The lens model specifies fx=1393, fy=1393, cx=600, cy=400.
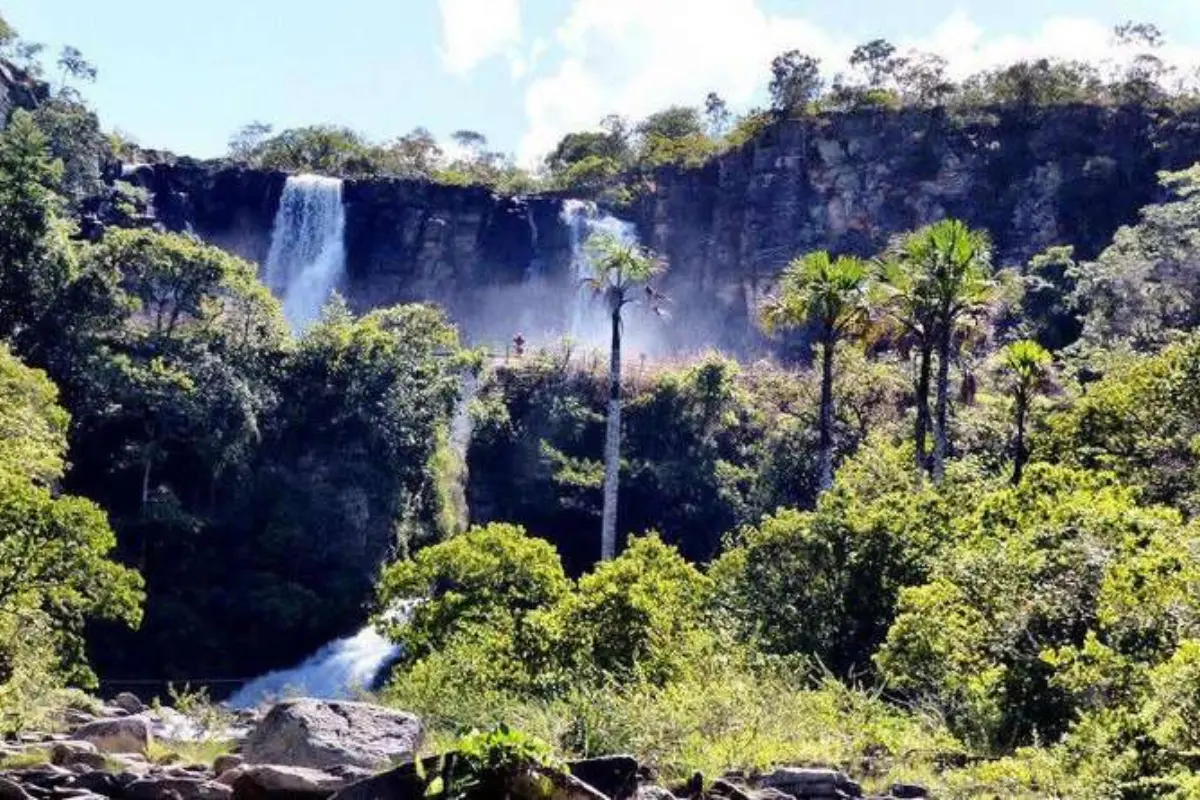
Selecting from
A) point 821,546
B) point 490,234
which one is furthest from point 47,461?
point 490,234

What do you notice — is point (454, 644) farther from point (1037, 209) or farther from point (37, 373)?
point (1037, 209)

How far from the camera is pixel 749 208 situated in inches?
2456

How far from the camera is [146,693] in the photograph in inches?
1463

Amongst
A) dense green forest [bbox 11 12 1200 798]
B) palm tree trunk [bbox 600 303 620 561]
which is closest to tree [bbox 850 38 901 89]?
dense green forest [bbox 11 12 1200 798]

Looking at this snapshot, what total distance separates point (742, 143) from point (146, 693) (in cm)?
3798

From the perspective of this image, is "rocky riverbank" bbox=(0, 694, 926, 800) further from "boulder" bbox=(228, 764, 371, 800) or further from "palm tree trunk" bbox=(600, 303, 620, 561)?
"palm tree trunk" bbox=(600, 303, 620, 561)

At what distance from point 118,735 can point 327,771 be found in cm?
361

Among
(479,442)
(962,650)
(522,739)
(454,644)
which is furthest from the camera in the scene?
(479,442)

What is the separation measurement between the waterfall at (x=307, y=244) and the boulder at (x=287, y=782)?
49290 millimetres

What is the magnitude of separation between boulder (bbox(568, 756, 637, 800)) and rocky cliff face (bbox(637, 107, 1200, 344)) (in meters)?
52.3

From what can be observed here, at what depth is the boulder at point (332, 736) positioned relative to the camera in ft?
32.4

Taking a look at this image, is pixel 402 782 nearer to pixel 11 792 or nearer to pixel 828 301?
pixel 11 792

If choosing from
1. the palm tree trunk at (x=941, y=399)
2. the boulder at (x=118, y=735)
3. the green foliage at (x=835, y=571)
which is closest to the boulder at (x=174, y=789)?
the boulder at (x=118, y=735)

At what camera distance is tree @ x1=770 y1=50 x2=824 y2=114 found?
62.5 m
